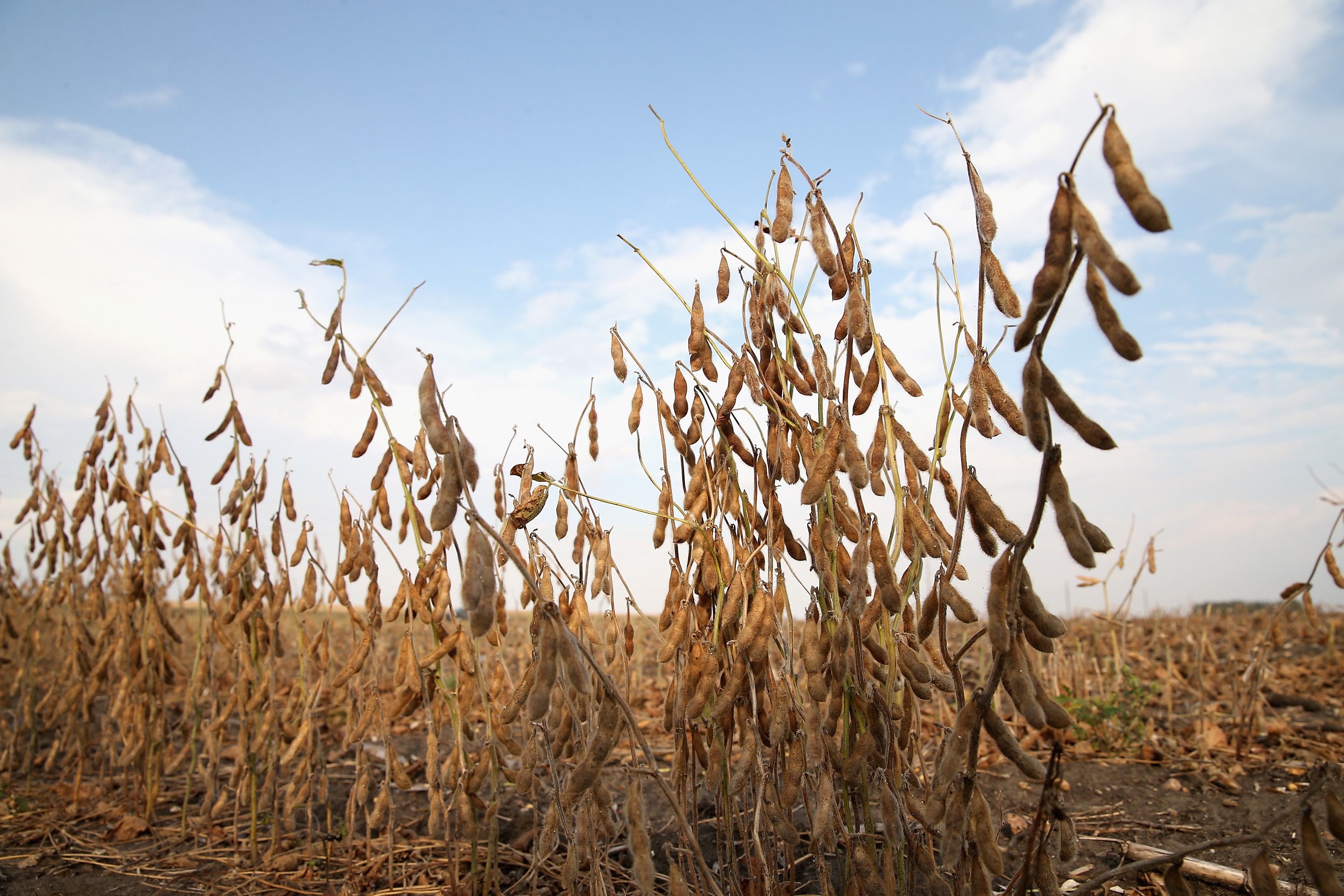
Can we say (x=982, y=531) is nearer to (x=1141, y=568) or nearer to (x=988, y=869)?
(x=988, y=869)

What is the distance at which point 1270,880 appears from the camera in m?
1.34

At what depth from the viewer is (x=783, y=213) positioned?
2.03m

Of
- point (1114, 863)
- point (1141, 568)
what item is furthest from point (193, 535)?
point (1141, 568)

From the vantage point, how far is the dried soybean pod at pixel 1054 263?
123cm

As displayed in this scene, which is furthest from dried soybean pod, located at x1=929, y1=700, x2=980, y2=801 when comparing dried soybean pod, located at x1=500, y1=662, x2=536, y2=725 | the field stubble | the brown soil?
the brown soil

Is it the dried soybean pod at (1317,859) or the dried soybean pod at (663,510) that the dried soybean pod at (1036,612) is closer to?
the dried soybean pod at (1317,859)

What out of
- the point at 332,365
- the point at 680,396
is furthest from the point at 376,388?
the point at 680,396

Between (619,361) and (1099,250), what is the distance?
1.37 metres

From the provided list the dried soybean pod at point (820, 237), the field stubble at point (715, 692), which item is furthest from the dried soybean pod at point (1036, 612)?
the dried soybean pod at point (820, 237)

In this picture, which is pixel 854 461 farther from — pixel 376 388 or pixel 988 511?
pixel 376 388

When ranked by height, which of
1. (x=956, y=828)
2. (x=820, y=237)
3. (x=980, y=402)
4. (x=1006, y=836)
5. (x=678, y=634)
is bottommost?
(x=1006, y=836)

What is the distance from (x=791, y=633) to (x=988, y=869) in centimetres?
58

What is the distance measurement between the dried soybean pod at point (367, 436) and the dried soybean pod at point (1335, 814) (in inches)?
90.2

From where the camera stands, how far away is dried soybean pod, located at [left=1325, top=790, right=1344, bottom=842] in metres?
1.30
